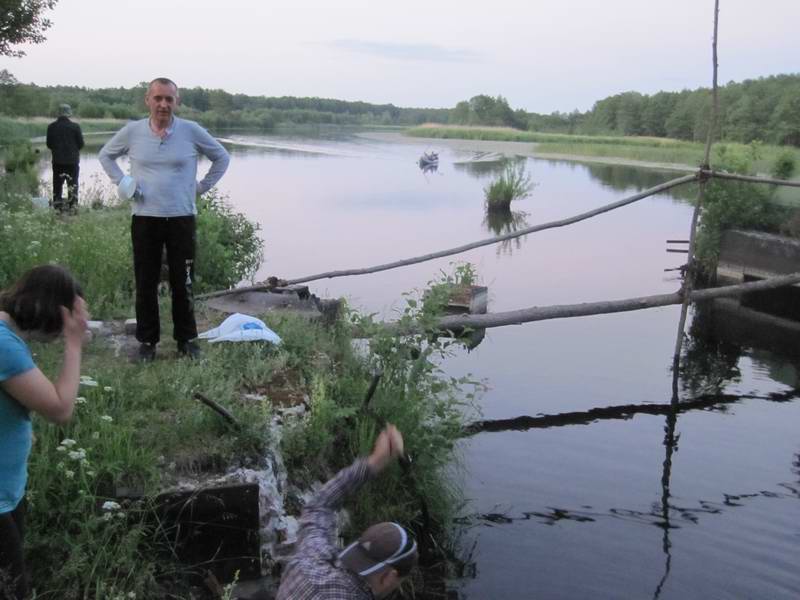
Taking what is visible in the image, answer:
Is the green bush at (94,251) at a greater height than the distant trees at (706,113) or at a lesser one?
lesser

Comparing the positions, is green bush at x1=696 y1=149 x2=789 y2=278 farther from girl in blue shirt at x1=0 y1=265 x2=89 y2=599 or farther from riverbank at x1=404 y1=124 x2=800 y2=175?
riverbank at x1=404 y1=124 x2=800 y2=175

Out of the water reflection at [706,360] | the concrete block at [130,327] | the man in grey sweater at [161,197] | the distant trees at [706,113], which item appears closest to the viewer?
the man in grey sweater at [161,197]

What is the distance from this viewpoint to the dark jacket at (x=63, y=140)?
49.8ft

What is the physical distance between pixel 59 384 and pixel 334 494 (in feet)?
3.60

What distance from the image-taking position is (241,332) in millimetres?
6938

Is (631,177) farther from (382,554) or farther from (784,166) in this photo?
(382,554)

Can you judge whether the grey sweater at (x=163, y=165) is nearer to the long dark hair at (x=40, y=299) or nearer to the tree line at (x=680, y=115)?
the long dark hair at (x=40, y=299)

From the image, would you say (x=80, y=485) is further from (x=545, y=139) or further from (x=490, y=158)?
(x=545, y=139)

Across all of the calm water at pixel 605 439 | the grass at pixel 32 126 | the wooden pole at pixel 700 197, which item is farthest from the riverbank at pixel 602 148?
the wooden pole at pixel 700 197

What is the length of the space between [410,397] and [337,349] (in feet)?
3.51

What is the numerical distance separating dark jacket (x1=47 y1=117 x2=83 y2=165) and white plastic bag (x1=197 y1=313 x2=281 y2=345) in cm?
929

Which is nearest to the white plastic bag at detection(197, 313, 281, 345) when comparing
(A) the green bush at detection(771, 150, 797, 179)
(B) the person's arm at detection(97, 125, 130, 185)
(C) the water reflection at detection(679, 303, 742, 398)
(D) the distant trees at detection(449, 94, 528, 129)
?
(B) the person's arm at detection(97, 125, 130, 185)

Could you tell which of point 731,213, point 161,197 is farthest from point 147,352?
point 731,213

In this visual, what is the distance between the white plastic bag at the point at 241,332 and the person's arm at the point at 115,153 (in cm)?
135
